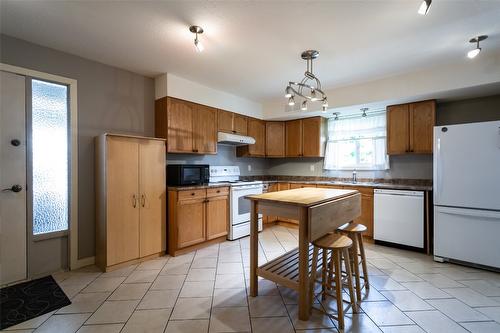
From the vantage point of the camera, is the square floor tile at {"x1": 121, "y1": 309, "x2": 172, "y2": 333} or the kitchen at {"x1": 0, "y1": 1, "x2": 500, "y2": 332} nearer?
the square floor tile at {"x1": 121, "y1": 309, "x2": 172, "y2": 333}

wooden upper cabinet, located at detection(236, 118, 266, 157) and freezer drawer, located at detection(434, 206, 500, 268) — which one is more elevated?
wooden upper cabinet, located at detection(236, 118, 266, 157)

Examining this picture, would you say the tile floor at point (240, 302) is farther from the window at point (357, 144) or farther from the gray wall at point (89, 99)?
the window at point (357, 144)

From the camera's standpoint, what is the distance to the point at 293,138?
4.98 metres

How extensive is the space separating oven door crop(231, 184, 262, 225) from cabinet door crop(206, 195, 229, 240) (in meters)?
0.10

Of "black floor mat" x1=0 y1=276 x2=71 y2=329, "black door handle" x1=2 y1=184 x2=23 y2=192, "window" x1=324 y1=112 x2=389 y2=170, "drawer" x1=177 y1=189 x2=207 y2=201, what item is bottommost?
"black floor mat" x1=0 y1=276 x2=71 y2=329

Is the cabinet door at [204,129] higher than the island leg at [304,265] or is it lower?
higher

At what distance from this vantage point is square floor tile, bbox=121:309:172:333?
176 centimetres

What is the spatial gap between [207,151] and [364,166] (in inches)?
114

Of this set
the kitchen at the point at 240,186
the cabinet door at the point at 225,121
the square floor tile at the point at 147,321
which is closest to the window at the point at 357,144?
the kitchen at the point at 240,186

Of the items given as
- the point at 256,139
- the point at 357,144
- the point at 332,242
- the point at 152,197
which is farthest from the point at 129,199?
the point at 357,144

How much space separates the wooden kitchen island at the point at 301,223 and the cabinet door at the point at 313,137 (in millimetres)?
2216

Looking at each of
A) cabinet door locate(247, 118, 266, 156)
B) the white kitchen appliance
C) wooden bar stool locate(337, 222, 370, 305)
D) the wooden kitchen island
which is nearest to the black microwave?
the white kitchen appliance

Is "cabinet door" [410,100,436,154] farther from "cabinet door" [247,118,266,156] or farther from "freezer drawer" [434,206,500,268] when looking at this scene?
"cabinet door" [247,118,266,156]

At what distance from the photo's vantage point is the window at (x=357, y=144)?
4.19 meters
